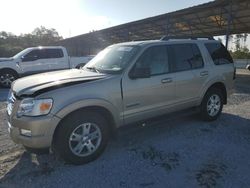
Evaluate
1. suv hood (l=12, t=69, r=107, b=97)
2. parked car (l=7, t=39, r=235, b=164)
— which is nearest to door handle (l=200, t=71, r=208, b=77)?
parked car (l=7, t=39, r=235, b=164)

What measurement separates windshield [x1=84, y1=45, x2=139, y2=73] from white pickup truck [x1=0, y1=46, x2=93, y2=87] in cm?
743

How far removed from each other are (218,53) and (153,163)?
134 inches

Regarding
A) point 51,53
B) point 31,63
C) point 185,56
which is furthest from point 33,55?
point 185,56

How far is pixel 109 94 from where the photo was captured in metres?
4.26

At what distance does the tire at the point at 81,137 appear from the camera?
12.8ft

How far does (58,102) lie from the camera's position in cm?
375

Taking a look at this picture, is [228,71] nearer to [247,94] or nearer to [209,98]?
[209,98]

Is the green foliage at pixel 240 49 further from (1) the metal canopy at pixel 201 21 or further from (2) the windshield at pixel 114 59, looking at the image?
(2) the windshield at pixel 114 59

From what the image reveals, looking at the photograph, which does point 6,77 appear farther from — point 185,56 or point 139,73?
point 139,73

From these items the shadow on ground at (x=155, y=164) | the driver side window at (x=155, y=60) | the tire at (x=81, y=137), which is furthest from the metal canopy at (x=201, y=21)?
the tire at (x=81, y=137)

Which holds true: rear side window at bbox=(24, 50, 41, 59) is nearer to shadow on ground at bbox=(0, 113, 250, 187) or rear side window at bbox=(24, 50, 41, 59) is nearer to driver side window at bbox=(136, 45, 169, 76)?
shadow on ground at bbox=(0, 113, 250, 187)

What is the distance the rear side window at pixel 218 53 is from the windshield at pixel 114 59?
2.09 meters

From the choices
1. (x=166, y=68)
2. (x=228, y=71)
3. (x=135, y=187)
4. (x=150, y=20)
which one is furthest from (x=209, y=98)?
(x=150, y=20)

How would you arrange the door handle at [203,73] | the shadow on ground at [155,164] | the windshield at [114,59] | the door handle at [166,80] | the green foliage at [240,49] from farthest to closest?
the green foliage at [240,49] < the door handle at [203,73] < the door handle at [166,80] < the windshield at [114,59] < the shadow on ground at [155,164]
